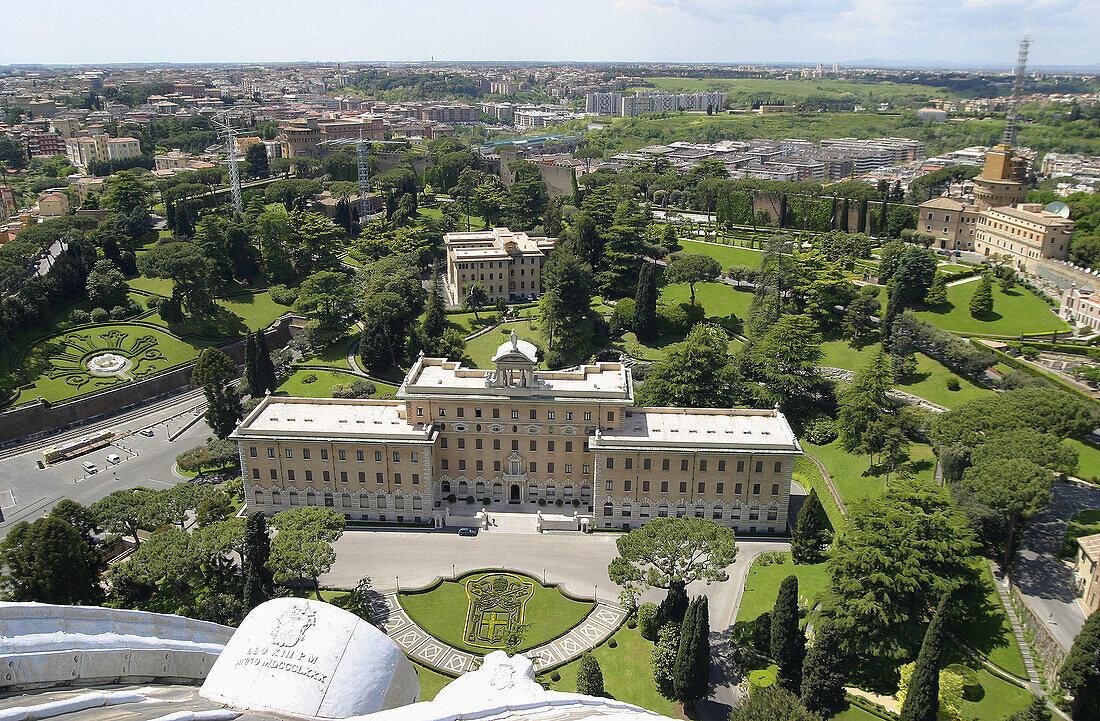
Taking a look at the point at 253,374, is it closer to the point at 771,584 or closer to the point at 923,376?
the point at 771,584

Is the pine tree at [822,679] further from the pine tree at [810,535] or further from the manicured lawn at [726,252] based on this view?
the manicured lawn at [726,252]

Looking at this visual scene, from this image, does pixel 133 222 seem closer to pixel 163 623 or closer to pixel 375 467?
pixel 375 467

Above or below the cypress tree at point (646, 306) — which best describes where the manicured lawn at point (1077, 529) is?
below

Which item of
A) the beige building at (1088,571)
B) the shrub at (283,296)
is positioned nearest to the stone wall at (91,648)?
the beige building at (1088,571)

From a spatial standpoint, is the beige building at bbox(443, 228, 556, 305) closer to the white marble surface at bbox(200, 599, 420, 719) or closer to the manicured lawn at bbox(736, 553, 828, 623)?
the manicured lawn at bbox(736, 553, 828, 623)

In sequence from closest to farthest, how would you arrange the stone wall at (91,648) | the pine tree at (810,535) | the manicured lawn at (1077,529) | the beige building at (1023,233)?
the stone wall at (91,648) < the manicured lawn at (1077,529) < the pine tree at (810,535) < the beige building at (1023,233)

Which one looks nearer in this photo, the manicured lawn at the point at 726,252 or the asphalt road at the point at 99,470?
the asphalt road at the point at 99,470
